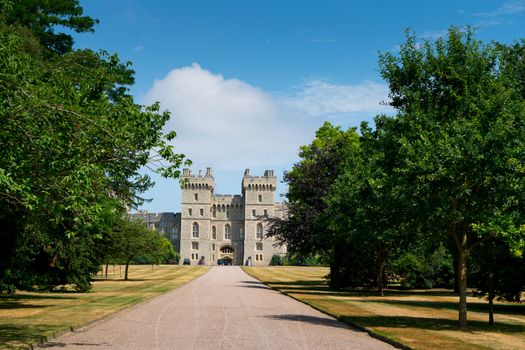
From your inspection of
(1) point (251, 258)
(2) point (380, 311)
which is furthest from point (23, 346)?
(1) point (251, 258)

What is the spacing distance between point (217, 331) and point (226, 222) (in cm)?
13237

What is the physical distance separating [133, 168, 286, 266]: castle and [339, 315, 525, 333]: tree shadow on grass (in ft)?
395

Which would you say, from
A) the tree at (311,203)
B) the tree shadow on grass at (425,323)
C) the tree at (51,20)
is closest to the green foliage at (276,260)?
the tree at (311,203)

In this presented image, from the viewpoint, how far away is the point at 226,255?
146875 millimetres

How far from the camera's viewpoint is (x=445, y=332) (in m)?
16.5

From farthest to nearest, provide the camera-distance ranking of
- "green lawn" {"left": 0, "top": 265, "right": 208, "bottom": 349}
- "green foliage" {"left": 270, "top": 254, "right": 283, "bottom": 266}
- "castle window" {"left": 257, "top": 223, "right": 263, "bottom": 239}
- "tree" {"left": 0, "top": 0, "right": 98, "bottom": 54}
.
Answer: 1. "castle window" {"left": 257, "top": 223, "right": 263, "bottom": 239}
2. "green foliage" {"left": 270, "top": 254, "right": 283, "bottom": 266}
3. "tree" {"left": 0, "top": 0, "right": 98, "bottom": 54}
4. "green lawn" {"left": 0, "top": 265, "right": 208, "bottom": 349}

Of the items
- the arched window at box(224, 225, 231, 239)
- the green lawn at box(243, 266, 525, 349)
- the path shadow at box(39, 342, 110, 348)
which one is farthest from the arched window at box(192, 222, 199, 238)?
the path shadow at box(39, 342, 110, 348)

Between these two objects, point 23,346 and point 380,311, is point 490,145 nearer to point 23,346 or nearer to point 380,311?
point 380,311

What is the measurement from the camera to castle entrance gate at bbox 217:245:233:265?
146250 mm

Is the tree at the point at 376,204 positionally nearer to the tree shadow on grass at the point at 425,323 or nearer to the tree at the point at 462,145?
the tree at the point at 462,145

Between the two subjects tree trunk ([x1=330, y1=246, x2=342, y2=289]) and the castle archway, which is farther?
the castle archway

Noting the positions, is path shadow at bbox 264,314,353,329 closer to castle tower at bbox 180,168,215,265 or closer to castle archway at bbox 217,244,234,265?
castle tower at bbox 180,168,215,265

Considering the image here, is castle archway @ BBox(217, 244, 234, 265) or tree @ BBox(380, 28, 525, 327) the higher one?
tree @ BBox(380, 28, 525, 327)

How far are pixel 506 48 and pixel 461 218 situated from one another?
41.3ft
